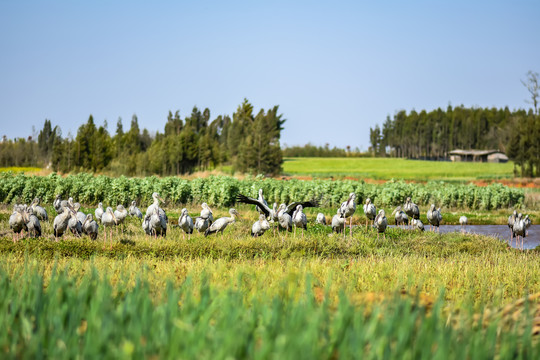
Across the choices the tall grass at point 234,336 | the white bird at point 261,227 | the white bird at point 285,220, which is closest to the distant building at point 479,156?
the white bird at point 285,220

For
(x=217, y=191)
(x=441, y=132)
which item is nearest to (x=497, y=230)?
(x=217, y=191)

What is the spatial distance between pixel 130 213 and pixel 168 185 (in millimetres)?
Answer: 7501

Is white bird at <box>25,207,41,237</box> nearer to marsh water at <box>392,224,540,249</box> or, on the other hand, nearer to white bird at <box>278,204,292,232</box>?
white bird at <box>278,204,292,232</box>

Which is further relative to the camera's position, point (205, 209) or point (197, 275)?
point (205, 209)

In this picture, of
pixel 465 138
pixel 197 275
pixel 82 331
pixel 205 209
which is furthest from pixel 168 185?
pixel 465 138

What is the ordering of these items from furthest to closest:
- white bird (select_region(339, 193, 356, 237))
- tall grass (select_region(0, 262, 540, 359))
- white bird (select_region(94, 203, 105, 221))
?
1. white bird (select_region(94, 203, 105, 221))
2. white bird (select_region(339, 193, 356, 237))
3. tall grass (select_region(0, 262, 540, 359))

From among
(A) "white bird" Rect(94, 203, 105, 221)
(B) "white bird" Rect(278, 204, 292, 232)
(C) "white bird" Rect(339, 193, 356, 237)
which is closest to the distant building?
(C) "white bird" Rect(339, 193, 356, 237)

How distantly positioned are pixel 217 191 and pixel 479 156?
323 feet

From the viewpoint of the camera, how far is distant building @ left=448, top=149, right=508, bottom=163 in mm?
111375

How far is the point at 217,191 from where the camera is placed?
2588 centimetres

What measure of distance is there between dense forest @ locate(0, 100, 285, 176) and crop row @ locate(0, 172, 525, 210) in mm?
15295

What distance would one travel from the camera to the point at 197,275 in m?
6.46

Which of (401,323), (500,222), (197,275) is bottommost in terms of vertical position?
(500,222)

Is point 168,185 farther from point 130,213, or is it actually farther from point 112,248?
Answer: point 112,248
